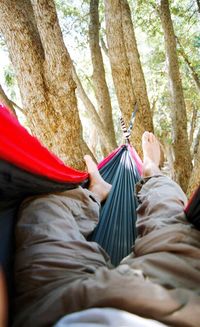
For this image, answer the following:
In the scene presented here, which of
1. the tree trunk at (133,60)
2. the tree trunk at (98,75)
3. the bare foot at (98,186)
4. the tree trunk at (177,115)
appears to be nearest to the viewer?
the bare foot at (98,186)

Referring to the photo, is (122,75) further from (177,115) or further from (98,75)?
(98,75)

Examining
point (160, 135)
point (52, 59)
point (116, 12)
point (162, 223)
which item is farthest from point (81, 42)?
point (162, 223)

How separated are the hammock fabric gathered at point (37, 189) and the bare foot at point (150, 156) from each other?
11 cm

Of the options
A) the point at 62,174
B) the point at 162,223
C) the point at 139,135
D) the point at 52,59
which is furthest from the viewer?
the point at 139,135

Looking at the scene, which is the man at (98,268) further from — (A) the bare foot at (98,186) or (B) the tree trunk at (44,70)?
(B) the tree trunk at (44,70)

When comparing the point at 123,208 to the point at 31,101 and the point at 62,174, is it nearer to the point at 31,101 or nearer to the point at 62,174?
the point at 62,174

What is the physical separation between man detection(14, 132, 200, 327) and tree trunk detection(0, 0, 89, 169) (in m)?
0.70

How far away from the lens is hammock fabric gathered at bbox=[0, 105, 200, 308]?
78cm

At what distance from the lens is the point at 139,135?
2.22m

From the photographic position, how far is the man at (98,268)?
0.57m

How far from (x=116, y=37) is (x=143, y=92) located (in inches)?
16.1

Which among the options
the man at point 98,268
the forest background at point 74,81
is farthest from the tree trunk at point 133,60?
the man at point 98,268

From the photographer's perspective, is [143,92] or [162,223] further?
[143,92]

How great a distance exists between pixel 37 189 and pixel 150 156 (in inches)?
32.8
